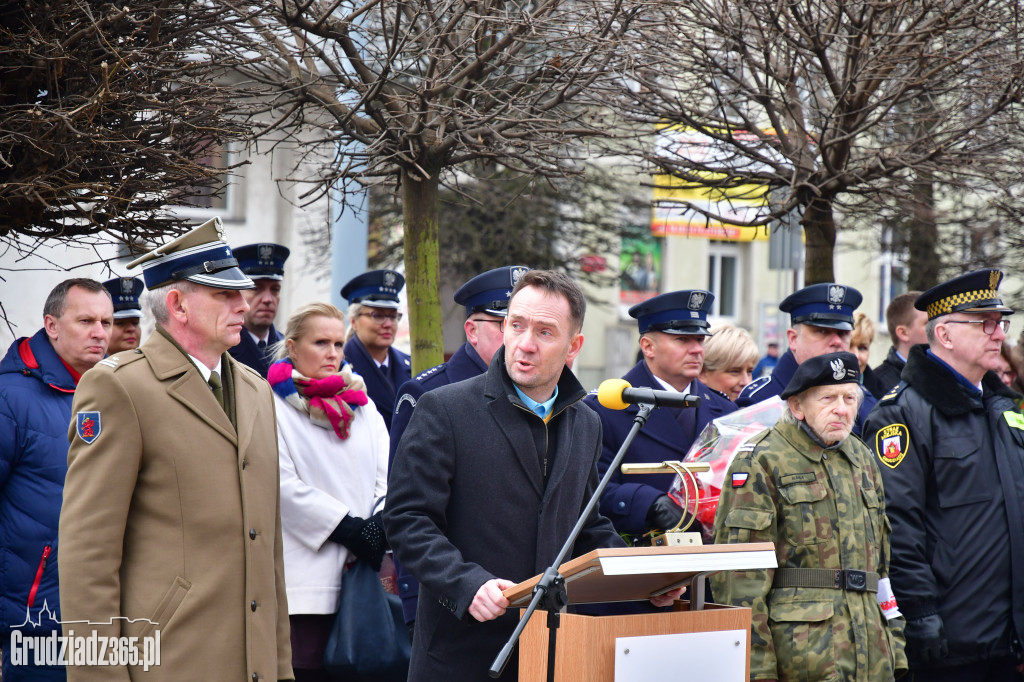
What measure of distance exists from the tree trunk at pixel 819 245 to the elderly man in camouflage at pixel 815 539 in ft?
10.9

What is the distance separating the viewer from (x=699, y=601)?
356 centimetres

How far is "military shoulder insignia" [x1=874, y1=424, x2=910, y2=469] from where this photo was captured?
17.7ft

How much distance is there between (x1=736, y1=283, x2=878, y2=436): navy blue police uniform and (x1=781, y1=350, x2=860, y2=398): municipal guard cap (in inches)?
64.3

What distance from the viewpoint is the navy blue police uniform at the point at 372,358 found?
706 cm

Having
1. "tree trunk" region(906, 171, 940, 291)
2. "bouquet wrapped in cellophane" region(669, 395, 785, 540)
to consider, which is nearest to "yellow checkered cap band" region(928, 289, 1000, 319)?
"bouquet wrapped in cellophane" region(669, 395, 785, 540)

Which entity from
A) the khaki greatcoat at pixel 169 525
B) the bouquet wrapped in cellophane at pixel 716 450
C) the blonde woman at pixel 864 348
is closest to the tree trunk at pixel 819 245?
the blonde woman at pixel 864 348

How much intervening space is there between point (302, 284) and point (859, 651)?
1562 centimetres

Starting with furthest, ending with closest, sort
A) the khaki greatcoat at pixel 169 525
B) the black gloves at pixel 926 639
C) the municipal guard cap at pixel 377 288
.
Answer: the municipal guard cap at pixel 377 288
the black gloves at pixel 926 639
the khaki greatcoat at pixel 169 525

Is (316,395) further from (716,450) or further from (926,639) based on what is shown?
(926,639)

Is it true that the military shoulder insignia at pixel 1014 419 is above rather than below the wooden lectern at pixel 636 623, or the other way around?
above

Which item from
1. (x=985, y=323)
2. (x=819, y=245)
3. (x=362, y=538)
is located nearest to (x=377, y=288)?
(x=362, y=538)

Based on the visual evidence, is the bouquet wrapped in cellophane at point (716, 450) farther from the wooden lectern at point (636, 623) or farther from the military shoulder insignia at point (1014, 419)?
the wooden lectern at point (636, 623)

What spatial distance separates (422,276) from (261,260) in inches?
44.2

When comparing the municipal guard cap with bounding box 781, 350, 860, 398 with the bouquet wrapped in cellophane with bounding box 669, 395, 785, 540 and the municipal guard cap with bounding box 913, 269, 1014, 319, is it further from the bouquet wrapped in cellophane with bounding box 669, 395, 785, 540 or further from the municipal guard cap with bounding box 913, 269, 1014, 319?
the municipal guard cap with bounding box 913, 269, 1014, 319
